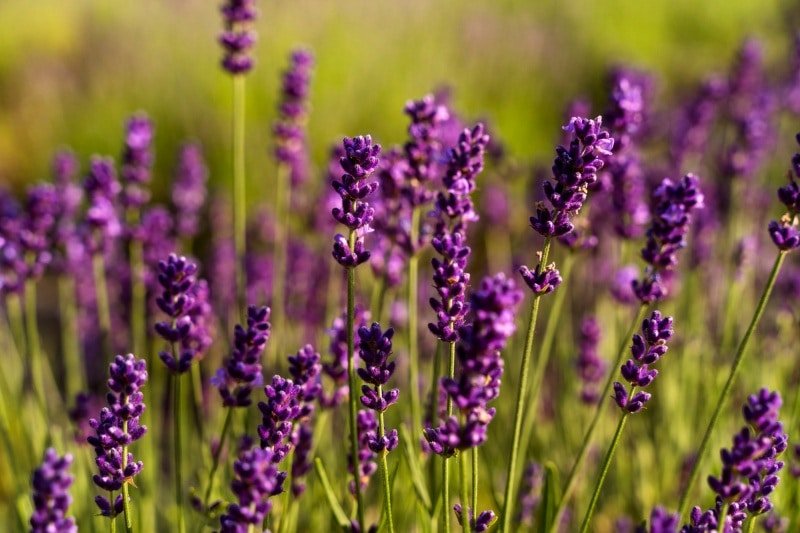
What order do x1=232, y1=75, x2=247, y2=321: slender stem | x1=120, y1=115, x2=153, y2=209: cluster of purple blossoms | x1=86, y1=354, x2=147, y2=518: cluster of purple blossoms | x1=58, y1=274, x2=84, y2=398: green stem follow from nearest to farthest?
x1=86, y1=354, x2=147, y2=518: cluster of purple blossoms, x1=232, y1=75, x2=247, y2=321: slender stem, x1=120, y1=115, x2=153, y2=209: cluster of purple blossoms, x1=58, y1=274, x2=84, y2=398: green stem

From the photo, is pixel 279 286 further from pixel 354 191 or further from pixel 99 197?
pixel 354 191

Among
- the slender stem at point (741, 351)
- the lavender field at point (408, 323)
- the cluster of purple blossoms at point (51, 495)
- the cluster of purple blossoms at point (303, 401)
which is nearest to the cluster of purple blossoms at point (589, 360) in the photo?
the lavender field at point (408, 323)

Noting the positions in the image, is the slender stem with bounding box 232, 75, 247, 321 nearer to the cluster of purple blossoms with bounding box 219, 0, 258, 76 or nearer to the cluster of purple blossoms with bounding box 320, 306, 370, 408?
the cluster of purple blossoms with bounding box 219, 0, 258, 76

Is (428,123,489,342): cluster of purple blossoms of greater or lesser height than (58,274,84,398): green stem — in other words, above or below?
above

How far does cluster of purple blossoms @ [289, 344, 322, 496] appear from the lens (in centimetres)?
205

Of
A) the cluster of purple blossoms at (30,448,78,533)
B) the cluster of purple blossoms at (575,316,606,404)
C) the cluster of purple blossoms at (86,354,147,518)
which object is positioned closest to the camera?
the cluster of purple blossoms at (30,448,78,533)

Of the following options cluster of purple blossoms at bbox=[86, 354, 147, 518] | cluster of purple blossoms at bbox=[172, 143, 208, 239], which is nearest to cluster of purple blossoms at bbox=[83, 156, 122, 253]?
cluster of purple blossoms at bbox=[172, 143, 208, 239]

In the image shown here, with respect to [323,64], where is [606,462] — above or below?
below

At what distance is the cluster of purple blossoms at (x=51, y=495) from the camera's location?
1.47 metres

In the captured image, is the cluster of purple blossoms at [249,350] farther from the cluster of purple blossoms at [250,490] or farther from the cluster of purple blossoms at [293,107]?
the cluster of purple blossoms at [293,107]

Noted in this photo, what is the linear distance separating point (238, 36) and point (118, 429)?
1.84 meters

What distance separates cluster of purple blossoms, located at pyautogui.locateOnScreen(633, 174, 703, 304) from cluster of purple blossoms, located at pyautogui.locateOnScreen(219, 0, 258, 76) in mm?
1705

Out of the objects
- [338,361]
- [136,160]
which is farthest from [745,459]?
[136,160]

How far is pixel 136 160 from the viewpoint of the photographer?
11.4 ft
